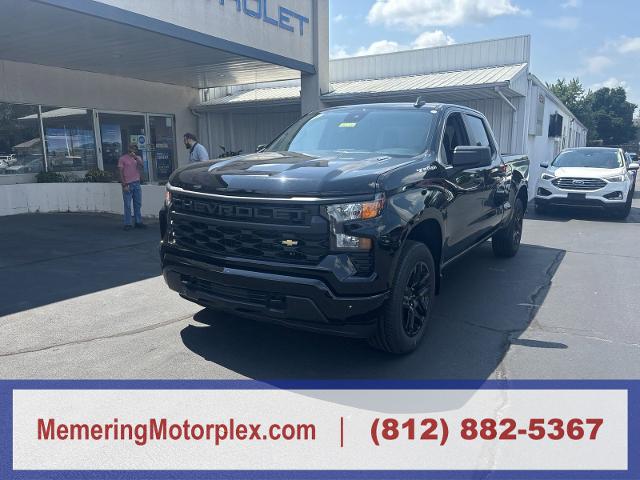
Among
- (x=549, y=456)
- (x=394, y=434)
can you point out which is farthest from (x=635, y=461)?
(x=394, y=434)

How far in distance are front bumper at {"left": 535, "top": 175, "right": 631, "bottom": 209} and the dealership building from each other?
7.18ft

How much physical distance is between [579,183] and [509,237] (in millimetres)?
5537

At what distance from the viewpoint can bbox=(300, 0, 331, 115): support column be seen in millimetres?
12539

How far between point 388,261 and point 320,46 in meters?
10.7

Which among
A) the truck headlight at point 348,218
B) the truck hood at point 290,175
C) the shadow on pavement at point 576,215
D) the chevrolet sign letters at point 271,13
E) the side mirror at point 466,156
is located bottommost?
the shadow on pavement at point 576,215

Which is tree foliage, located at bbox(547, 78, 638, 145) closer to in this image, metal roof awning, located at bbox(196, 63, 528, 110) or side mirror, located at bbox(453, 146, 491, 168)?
metal roof awning, located at bbox(196, 63, 528, 110)

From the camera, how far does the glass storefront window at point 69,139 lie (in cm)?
1197

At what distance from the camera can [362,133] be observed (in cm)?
468

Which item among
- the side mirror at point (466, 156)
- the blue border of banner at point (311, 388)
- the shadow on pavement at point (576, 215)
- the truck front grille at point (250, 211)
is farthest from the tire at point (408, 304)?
the shadow on pavement at point (576, 215)

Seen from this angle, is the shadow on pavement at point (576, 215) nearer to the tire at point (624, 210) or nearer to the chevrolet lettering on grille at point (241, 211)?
the tire at point (624, 210)

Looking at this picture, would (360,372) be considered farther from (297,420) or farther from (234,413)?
(234,413)

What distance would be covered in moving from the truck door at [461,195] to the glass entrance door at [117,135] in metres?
10.5

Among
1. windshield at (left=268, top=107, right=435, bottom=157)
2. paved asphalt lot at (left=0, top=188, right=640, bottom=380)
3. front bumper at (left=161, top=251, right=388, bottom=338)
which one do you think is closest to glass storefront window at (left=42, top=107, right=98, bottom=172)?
paved asphalt lot at (left=0, top=188, right=640, bottom=380)

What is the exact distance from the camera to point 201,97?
1672 cm
